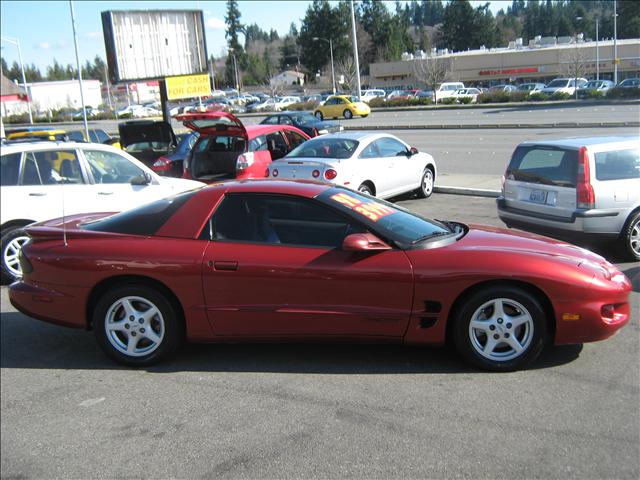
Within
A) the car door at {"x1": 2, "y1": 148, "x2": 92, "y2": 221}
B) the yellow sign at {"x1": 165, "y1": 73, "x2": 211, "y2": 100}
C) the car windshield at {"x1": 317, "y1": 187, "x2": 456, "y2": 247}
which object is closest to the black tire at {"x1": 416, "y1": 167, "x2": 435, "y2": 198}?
the car door at {"x1": 2, "y1": 148, "x2": 92, "y2": 221}

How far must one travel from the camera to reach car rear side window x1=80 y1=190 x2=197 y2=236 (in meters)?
5.05

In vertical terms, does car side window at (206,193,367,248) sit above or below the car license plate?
above

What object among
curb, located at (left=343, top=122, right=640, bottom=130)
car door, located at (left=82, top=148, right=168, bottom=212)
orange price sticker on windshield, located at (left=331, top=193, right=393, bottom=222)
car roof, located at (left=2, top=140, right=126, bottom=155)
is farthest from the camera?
curb, located at (left=343, top=122, right=640, bottom=130)

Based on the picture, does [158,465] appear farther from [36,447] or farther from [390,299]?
[390,299]

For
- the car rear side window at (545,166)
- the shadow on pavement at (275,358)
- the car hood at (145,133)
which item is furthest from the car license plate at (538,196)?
the car hood at (145,133)

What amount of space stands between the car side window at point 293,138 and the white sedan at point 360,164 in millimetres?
2142

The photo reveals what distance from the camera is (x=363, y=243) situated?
4.53 meters

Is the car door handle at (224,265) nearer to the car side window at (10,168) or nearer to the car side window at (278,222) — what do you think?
the car side window at (278,222)

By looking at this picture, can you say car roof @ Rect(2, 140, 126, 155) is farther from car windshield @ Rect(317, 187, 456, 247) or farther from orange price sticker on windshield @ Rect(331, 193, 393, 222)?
orange price sticker on windshield @ Rect(331, 193, 393, 222)

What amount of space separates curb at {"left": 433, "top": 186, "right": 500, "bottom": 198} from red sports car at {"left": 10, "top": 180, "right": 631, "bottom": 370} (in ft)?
23.5

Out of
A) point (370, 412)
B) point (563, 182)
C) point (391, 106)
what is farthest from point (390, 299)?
point (391, 106)

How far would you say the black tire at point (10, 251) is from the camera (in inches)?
301

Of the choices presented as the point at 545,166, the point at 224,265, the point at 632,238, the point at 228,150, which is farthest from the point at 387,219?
the point at 228,150

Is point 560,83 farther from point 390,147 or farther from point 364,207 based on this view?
point 364,207
